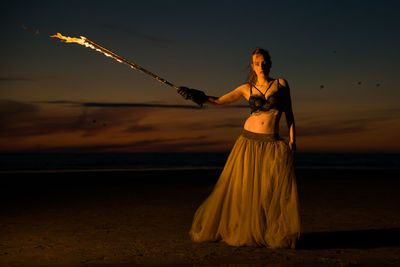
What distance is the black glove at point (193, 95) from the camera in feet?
20.0

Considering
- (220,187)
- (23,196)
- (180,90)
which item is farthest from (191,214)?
(23,196)

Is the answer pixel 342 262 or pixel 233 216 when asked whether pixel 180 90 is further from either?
pixel 342 262

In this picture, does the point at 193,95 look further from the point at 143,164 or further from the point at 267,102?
the point at 143,164

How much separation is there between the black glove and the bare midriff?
685mm

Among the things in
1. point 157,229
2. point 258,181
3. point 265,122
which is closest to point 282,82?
point 265,122

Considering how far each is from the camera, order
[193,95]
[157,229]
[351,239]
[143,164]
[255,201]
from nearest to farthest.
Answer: [255,201] → [193,95] → [351,239] → [157,229] → [143,164]

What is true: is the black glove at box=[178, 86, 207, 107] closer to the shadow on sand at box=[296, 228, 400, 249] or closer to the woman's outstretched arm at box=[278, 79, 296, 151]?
the woman's outstretched arm at box=[278, 79, 296, 151]

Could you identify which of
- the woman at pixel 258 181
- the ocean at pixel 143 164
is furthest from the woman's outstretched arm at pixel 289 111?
the ocean at pixel 143 164

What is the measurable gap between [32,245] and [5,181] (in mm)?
10444

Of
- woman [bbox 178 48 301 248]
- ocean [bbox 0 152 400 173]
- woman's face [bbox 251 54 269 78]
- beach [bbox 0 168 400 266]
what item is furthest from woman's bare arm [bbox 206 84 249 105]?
ocean [bbox 0 152 400 173]

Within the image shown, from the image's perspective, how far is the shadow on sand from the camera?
5828 mm

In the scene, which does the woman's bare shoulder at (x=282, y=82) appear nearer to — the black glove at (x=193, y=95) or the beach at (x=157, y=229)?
the black glove at (x=193, y=95)

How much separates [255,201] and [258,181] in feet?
0.83

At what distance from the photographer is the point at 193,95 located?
6109 mm
